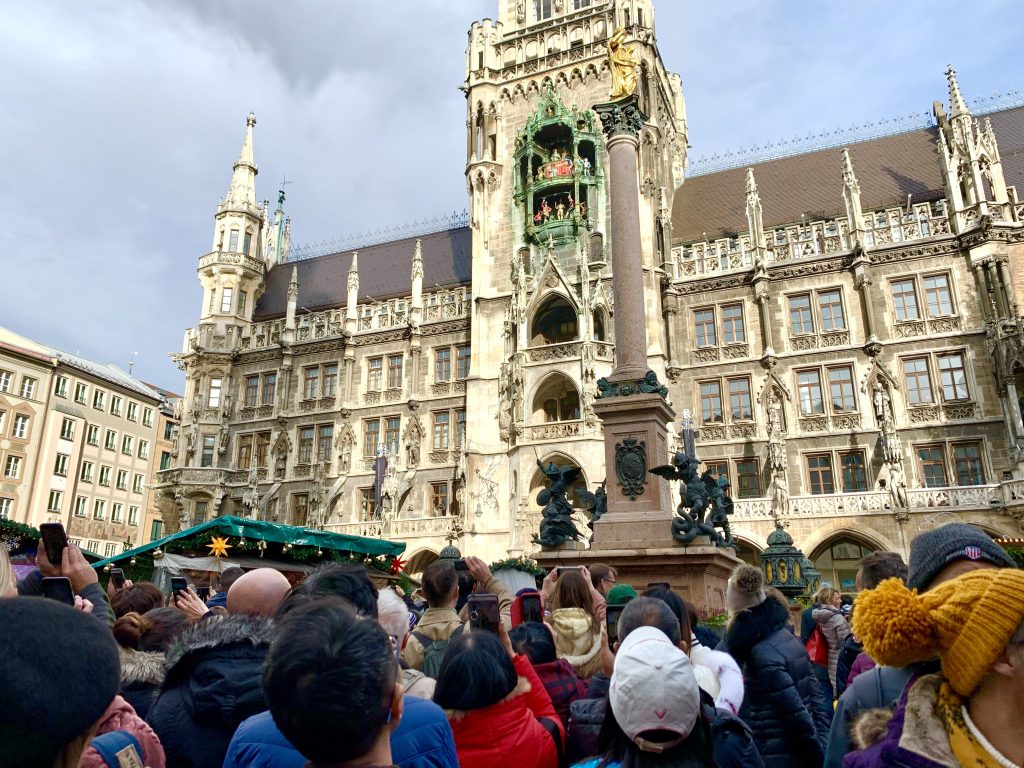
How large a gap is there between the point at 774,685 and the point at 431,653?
1899 millimetres

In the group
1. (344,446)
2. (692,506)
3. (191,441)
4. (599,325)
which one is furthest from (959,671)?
(191,441)

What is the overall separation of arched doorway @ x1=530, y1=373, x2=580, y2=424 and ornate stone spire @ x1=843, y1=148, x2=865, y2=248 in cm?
1218

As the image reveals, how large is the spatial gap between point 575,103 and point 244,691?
3176 centimetres

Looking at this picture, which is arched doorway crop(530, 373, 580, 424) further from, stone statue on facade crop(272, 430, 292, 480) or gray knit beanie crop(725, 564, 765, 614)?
gray knit beanie crop(725, 564, 765, 614)

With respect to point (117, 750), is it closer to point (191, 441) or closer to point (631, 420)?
point (631, 420)

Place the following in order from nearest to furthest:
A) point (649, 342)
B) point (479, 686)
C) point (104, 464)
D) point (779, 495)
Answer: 1. point (479, 686)
2. point (779, 495)
3. point (649, 342)
4. point (104, 464)

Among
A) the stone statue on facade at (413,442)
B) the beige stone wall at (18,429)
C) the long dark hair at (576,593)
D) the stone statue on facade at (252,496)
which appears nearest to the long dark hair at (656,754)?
the long dark hair at (576,593)

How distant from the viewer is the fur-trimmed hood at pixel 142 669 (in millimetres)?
3205

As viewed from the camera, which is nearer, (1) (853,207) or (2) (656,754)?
(2) (656,754)

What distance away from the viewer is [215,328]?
38.1m

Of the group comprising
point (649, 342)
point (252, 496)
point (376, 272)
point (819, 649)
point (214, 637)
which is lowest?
point (819, 649)

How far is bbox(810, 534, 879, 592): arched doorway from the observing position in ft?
83.4

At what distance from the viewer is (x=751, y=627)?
4207mm

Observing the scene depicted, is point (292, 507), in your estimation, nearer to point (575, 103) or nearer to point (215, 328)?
point (215, 328)
